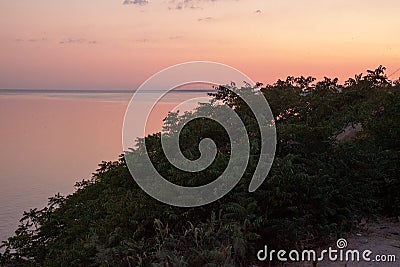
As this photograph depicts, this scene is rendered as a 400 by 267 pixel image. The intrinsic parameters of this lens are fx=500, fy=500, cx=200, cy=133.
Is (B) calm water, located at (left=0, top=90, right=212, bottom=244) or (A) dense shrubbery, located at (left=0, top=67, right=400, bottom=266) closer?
(A) dense shrubbery, located at (left=0, top=67, right=400, bottom=266)

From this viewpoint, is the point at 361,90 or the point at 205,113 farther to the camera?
the point at 361,90

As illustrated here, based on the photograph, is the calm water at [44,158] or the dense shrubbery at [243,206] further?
the calm water at [44,158]

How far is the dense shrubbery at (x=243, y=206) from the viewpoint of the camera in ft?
21.9

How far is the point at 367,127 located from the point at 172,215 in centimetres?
666

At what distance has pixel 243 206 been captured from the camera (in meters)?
7.14

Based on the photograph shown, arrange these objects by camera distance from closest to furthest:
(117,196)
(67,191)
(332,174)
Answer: (332,174), (117,196), (67,191)

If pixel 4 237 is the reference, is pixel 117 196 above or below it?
above

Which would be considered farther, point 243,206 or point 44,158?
point 44,158

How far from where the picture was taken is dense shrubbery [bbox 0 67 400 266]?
6.66 metres

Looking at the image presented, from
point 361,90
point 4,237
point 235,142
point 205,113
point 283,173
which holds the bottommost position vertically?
point 4,237

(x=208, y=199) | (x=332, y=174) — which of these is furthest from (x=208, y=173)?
(x=332, y=174)

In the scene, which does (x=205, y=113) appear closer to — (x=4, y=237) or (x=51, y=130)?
(x=4, y=237)

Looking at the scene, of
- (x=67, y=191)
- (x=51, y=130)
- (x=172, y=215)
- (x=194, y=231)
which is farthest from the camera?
(x=51, y=130)

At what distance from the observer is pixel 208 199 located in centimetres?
745
